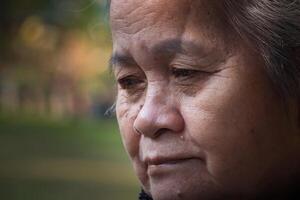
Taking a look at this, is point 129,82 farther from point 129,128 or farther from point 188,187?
point 188,187

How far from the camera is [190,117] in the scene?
3.72 feet

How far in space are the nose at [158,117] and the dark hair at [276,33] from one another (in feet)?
0.52

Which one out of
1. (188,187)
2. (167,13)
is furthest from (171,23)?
(188,187)

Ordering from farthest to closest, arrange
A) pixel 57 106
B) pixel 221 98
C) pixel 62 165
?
pixel 57 106, pixel 62 165, pixel 221 98

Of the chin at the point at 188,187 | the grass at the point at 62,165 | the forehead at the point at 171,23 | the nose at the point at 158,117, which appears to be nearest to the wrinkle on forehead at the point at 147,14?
the forehead at the point at 171,23

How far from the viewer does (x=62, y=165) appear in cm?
1089

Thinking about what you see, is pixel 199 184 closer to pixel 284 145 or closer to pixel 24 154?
pixel 284 145

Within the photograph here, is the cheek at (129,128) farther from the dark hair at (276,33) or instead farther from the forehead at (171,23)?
the dark hair at (276,33)

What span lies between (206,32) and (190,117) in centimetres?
14

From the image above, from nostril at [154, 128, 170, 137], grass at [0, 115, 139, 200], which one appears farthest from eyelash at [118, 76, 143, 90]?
grass at [0, 115, 139, 200]

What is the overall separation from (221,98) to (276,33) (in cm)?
13

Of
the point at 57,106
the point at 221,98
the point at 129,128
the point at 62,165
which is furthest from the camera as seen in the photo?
the point at 57,106

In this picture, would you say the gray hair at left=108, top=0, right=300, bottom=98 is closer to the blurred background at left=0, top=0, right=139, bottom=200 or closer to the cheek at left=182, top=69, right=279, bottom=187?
the cheek at left=182, top=69, right=279, bottom=187

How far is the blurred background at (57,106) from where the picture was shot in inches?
301
